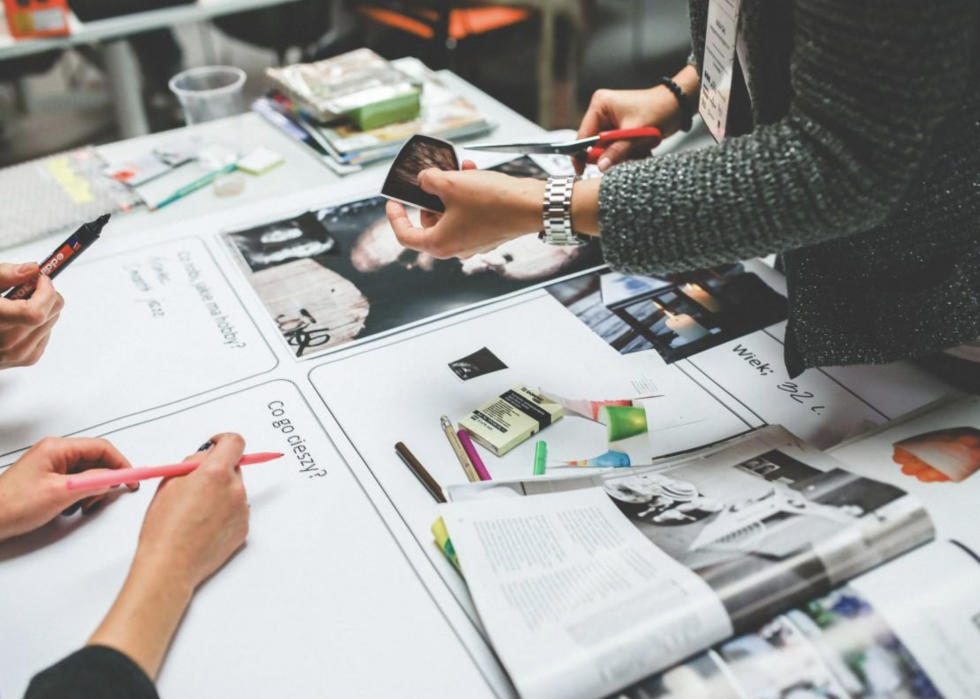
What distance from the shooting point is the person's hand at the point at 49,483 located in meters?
0.69

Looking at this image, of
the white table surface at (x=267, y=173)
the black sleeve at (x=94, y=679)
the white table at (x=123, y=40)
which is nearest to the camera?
the black sleeve at (x=94, y=679)

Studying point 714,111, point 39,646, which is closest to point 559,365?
point 714,111

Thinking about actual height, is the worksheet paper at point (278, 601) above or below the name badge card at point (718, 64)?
below

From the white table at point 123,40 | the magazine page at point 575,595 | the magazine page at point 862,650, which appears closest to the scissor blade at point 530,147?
the magazine page at point 575,595

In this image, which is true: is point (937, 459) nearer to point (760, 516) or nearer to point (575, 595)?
point (760, 516)

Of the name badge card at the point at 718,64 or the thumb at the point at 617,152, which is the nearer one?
the name badge card at the point at 718,64

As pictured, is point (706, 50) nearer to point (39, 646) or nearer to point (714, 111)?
point (714, 111)

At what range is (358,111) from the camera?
1371mm

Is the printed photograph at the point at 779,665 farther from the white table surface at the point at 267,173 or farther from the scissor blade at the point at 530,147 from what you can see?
the white table surface at the point at 267,173

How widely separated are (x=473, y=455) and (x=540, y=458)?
7 centimetres

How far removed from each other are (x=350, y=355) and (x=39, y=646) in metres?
0.42

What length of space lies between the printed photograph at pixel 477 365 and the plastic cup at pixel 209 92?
0.78m

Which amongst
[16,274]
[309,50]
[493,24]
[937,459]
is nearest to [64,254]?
[16,274]

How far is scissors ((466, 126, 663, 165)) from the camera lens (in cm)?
102
